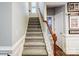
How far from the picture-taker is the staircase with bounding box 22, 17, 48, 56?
437 cm

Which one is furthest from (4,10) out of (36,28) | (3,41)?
(36,28)

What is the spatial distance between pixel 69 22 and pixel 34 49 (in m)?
2.30

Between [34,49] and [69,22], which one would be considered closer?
[34,49]

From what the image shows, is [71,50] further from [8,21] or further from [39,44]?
[8,21]

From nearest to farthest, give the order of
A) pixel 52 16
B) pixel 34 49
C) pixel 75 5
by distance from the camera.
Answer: pixel 34 49, pixel 75 5, pixel 52 16

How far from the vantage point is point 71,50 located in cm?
615

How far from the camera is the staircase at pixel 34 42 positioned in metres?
4.37

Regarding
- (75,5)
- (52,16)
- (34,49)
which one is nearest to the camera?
(34,49)

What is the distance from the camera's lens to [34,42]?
514 centimetres

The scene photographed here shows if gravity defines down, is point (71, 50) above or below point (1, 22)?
below

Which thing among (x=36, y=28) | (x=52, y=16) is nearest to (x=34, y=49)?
(x=36, y=28)

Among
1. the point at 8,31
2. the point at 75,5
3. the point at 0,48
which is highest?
the point at 75,5

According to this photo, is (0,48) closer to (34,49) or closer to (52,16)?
(34,49)

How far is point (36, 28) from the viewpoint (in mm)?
6195
